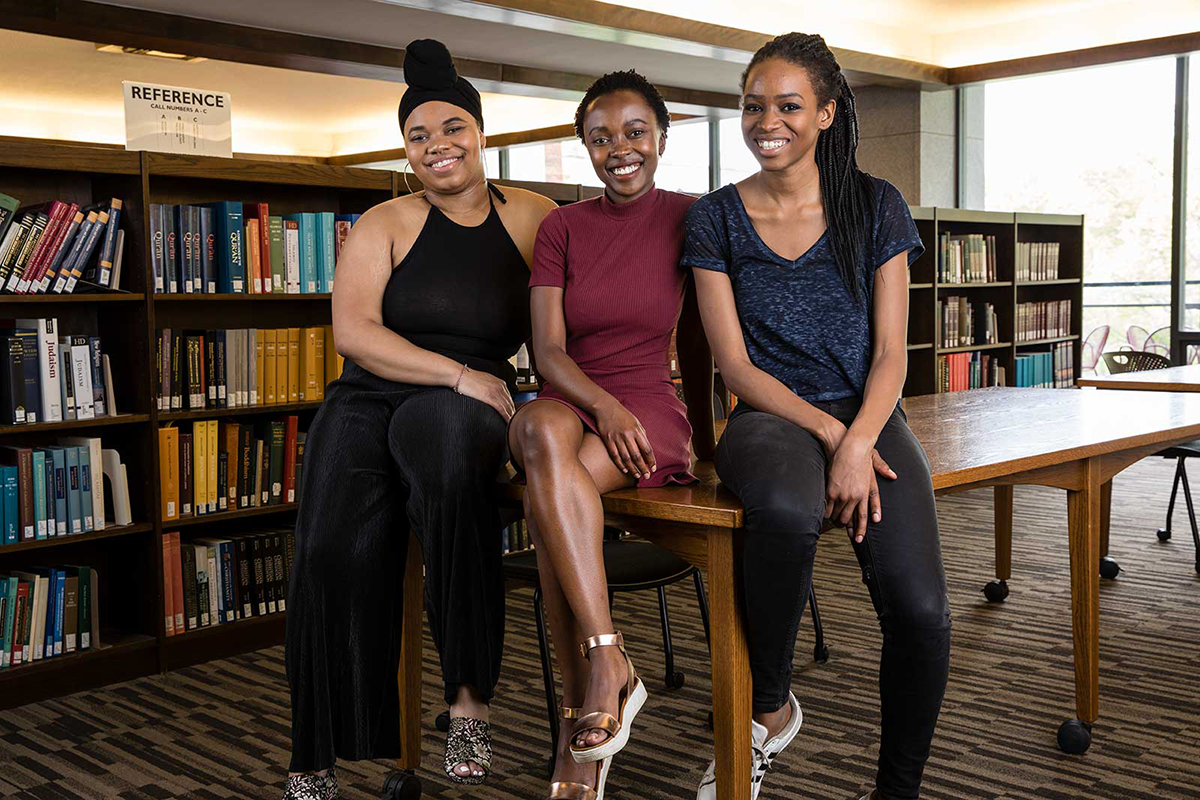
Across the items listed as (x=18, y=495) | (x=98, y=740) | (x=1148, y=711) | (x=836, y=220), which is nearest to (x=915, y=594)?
A: (x=836, y=220)

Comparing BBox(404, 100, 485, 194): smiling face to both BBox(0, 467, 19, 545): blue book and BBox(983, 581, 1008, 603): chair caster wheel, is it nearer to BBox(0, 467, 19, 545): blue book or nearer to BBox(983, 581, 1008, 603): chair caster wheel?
BBox(0, 467, 19, 545): blue book

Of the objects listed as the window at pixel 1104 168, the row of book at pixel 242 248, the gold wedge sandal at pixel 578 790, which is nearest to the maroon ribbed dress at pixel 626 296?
the gold wedge sandal at pixel 578 790

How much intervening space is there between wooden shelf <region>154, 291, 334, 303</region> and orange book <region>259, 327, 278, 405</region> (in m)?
0.12

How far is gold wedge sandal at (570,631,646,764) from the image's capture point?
1.96 metres

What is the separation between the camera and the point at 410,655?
2.70 m

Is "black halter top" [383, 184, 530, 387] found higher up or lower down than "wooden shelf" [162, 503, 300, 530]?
higher up

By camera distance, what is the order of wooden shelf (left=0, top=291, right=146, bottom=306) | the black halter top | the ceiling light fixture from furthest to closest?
the ceiling light fixture
wooden shelf (left=0, top=291, right=146, bottom=306)
the black halter top

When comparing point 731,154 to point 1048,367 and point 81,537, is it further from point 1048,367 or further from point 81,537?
point 81,537

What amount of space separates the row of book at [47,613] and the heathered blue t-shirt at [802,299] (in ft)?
7.67

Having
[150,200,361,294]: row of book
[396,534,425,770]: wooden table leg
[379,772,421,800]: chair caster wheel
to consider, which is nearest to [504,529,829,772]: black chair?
[396,534,425,770]: wooden table leg

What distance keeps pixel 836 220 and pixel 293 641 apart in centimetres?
140

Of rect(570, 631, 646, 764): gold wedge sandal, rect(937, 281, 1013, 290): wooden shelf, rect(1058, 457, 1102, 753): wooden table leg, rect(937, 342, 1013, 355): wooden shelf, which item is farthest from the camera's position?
rect(937, 342, 1013, 355): wooden shelf

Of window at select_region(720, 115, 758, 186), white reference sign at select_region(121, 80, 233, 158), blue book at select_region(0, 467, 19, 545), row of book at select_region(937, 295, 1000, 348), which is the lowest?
blue book at select_region(0, 467, 19, 545)

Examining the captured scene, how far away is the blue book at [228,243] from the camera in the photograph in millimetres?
3826
